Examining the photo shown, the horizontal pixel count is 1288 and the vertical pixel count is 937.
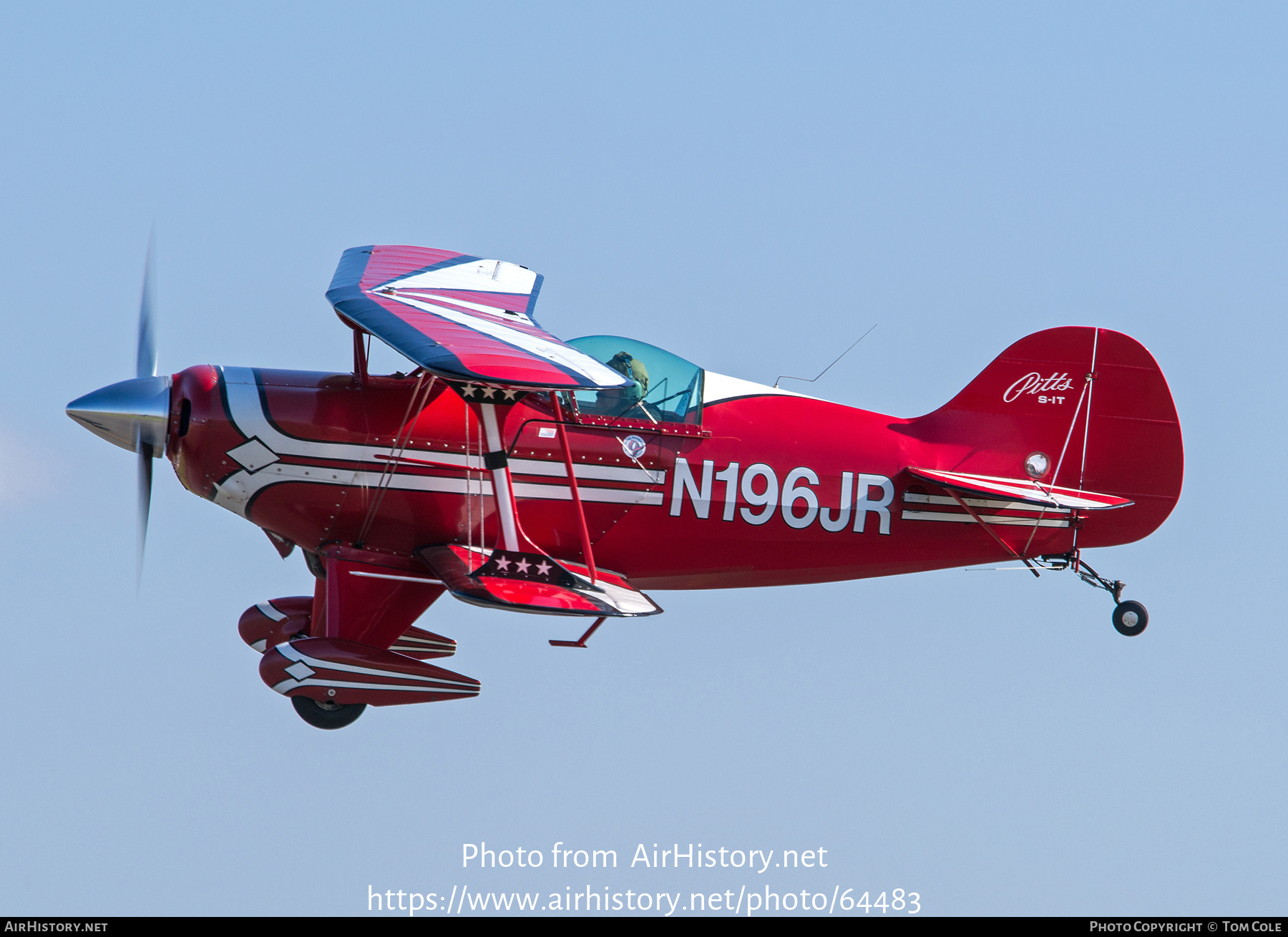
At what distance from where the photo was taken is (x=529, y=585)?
42.3ft

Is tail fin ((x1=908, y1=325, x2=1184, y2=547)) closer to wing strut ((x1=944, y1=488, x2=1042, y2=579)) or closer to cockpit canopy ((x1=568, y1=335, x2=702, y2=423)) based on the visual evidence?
wing strut ((x1=944, y1=488, x2=1042, y2=579))

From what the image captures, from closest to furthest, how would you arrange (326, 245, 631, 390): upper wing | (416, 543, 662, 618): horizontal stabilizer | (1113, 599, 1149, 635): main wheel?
(326, 245, 631, 390): upper wing
(416, 543, 662, 618): horizontal stabilizer
(1113, 599, 1149, 635): main wheel

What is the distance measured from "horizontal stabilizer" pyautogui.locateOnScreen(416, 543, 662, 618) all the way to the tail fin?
12.1 feet

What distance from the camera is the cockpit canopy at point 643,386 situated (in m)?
14.1

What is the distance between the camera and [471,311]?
43.5ft

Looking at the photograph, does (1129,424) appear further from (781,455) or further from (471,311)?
(471,311)

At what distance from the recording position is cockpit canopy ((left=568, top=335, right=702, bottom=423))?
14.1 metres

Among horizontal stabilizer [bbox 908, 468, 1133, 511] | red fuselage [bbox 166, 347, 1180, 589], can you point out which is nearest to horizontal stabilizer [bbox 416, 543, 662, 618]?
red fuselage [bbox 166, 347, 1180, 589]

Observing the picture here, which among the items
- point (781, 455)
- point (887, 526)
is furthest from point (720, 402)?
point (887, 526)

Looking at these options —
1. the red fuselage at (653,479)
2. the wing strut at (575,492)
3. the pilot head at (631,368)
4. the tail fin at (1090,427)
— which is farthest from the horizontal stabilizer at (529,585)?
the tail fin at (1090,427)

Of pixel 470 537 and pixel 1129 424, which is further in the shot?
pixel 1129 424

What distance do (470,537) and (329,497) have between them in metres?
1.21

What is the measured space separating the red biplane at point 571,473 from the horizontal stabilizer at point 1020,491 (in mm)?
39

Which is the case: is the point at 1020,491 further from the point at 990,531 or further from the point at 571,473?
the point at 571,473
